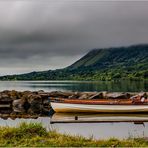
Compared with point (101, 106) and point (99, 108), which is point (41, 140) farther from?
point (99, 108)

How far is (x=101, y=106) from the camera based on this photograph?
45.1 m

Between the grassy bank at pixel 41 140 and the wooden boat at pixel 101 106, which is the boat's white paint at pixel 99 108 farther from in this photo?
the grassy bank at pixel 41 140

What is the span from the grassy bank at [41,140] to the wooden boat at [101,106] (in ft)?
92.9

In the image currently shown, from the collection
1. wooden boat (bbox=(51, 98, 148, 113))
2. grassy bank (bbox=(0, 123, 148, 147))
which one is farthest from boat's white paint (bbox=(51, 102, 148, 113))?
grassy bank (bbox=(0, 123, 148, 147))

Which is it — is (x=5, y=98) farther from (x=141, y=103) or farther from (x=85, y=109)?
(x=141, y=103)

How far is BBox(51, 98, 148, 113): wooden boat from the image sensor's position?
45.1 metres

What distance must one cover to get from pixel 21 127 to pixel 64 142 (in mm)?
2562

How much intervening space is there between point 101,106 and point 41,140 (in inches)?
1173

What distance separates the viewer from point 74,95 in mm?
60094

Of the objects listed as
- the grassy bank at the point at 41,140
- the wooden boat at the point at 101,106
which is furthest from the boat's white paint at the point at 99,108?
the grassy bank at the point at 41,140

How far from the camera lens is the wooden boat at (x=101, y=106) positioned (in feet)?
148

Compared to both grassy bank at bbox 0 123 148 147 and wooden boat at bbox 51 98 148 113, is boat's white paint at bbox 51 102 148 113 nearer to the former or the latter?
wooden boat at bbox 51 98 148 113

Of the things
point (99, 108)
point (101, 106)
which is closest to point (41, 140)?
point (101, 106)

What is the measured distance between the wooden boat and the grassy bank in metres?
28.3
